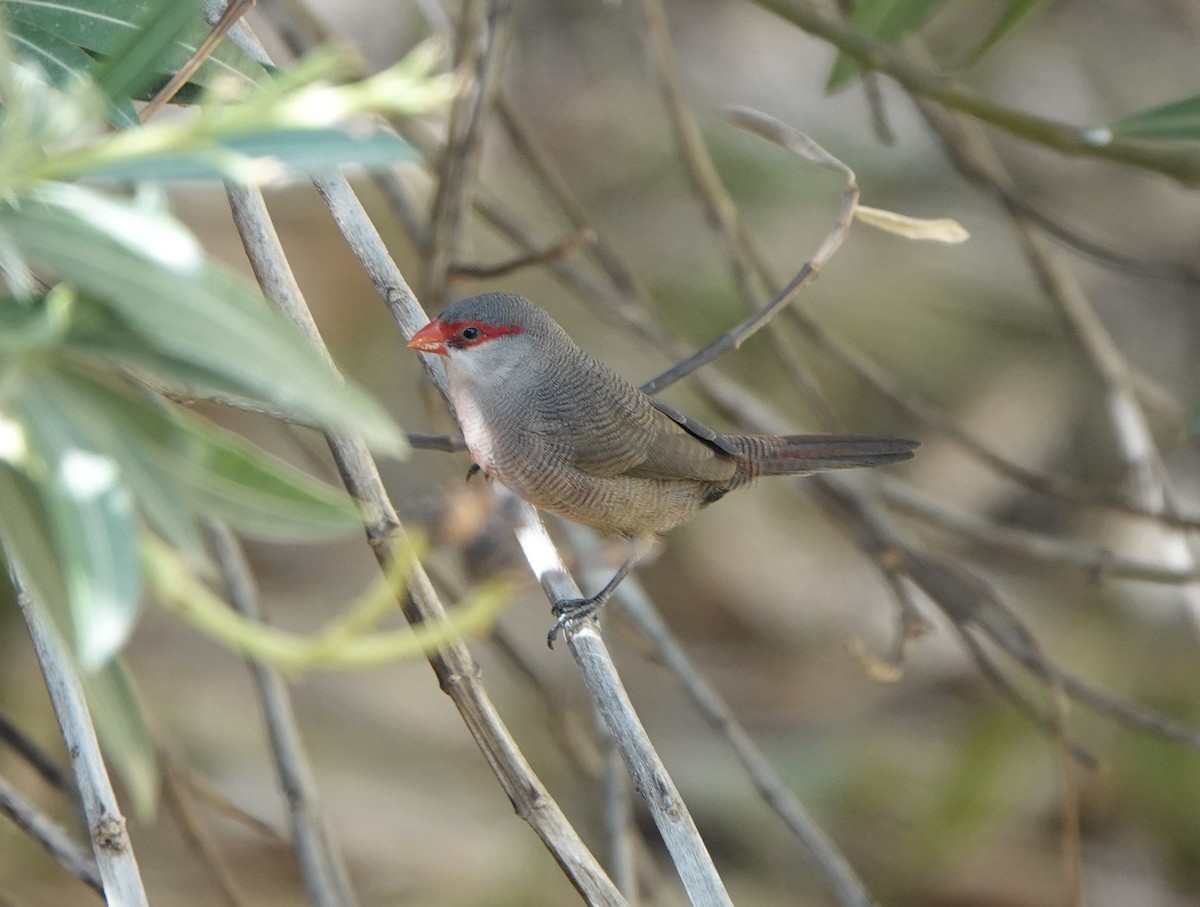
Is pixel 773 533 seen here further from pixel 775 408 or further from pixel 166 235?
pixel 166 235

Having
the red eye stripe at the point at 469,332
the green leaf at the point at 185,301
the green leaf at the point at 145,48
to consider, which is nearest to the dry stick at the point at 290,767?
the red eye stripe at the point at 469,332

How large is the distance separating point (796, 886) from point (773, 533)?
6.64 feet

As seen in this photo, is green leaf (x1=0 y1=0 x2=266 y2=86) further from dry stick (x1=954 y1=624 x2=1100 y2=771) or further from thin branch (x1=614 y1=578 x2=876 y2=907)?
dry stick (x1=954 y1=624 x2=1100 y2=771)

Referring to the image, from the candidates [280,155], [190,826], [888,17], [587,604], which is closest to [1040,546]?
[888,17]

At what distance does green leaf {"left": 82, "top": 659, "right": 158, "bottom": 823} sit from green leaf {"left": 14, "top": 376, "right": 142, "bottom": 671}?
5 cm

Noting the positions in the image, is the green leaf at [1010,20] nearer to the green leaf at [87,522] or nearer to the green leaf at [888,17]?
the green leaf at [888,17]

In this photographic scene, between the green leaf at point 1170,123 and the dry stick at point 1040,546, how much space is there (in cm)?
131

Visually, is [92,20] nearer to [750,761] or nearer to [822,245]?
Result: [822,245]

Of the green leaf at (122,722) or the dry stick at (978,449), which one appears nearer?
the green leaf at (122,722)

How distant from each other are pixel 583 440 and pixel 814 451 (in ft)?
2.38

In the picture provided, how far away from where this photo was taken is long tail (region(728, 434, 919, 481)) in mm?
3496

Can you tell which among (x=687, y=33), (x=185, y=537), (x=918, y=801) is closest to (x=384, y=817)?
(x=918, y=801)

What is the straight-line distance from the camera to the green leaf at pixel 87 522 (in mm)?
1101

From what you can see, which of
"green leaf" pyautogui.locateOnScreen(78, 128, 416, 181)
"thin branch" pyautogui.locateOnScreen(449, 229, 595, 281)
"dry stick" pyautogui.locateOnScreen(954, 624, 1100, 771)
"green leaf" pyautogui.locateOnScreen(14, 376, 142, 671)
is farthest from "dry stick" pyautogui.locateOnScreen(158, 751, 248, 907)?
"green leaf" pyautogui.locateOnScreen(78, 128, 416, 181)
